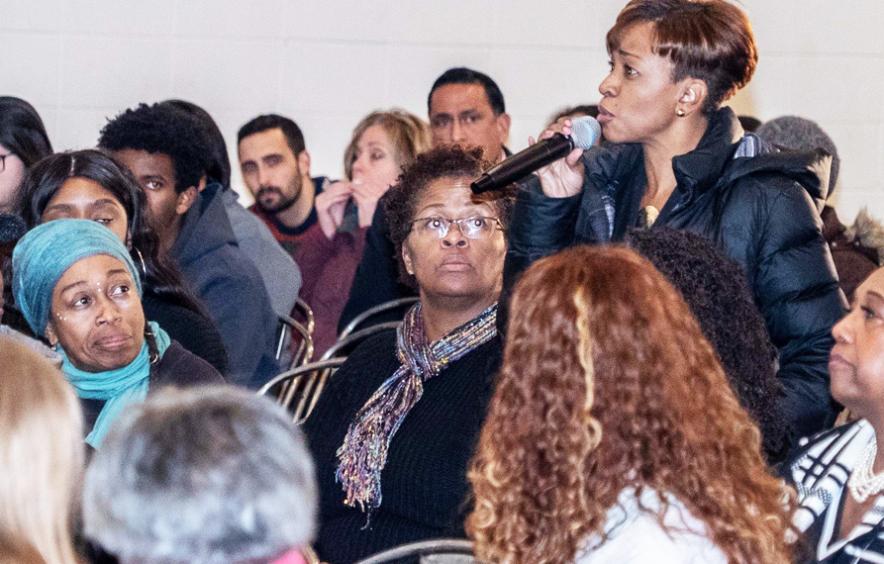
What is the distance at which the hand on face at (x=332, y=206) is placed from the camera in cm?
505

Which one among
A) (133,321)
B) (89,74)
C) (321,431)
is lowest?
(321,431)

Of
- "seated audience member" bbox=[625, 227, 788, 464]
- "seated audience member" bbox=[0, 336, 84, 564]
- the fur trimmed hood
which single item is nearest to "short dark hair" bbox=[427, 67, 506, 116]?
the fur trimmed hood

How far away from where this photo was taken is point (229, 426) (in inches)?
50.6

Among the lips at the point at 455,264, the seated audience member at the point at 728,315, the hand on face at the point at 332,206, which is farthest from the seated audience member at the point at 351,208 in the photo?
the seated audience member at the point at 728,315

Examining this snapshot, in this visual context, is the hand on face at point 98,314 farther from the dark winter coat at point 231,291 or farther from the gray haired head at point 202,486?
the gray haired head at point 202,486

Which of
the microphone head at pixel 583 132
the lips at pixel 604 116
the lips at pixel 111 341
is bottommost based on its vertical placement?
the lips at pixel 111 341

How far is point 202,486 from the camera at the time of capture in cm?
123

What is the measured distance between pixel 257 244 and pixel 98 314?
155 cm

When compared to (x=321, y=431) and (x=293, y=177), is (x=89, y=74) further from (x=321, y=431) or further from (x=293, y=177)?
(x=321, y=431)

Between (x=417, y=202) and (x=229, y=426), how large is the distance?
1919 millimetres

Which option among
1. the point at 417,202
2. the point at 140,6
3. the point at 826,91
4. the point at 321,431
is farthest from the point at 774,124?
the point at 140,6

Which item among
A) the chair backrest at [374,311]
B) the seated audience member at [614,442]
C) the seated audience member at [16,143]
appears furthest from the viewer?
the seated audience member at [16,143]

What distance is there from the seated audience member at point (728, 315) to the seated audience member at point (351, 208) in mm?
2632

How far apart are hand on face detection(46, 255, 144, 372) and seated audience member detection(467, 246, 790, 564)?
4.05 ft
